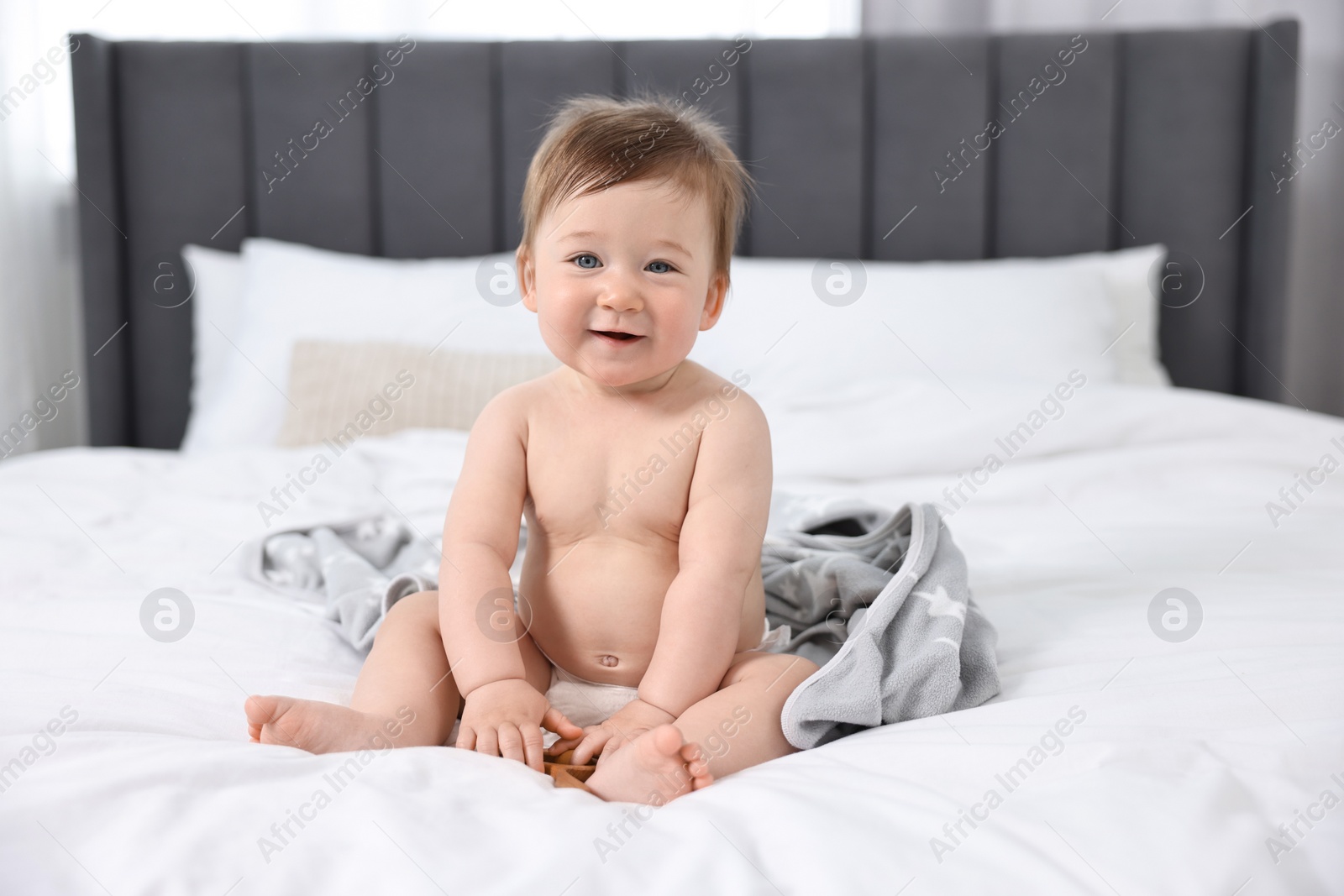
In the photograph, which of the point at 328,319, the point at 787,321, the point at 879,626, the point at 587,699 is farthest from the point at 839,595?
the point at 328,319

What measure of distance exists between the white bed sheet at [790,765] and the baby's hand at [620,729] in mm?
70

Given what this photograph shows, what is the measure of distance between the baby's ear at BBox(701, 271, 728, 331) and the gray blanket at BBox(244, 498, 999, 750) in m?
0.27

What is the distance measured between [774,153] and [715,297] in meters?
1.35

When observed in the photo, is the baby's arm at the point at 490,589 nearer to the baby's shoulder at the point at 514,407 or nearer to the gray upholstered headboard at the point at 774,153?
the baby's shoulder at the point at 514,407

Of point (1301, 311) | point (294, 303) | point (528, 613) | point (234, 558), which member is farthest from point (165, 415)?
point (1301, 311)

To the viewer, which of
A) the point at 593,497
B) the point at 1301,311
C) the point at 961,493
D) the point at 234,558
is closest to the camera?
the point at 593,497

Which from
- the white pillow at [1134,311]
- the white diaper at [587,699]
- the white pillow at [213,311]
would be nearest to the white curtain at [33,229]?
the white pillow at [213,311]

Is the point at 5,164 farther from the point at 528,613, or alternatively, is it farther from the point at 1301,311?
the point at 1301,311

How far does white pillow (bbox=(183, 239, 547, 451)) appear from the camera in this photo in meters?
1.87

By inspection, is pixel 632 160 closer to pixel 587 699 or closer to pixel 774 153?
pixel 587 699

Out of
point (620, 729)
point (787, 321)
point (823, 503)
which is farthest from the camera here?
point (787, 321)

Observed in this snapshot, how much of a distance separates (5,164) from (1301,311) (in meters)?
2.97

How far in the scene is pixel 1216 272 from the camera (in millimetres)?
2123

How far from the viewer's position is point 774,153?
2.14 metres
